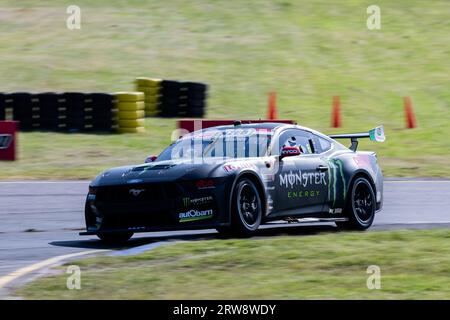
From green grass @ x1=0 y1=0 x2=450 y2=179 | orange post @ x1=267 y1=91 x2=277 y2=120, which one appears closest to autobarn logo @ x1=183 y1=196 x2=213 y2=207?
green grass @ x1=0 y1=0 x2=450 y2=179

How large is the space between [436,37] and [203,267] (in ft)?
87.7

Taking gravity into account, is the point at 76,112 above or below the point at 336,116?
above

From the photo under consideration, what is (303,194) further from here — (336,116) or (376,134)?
(336,116)

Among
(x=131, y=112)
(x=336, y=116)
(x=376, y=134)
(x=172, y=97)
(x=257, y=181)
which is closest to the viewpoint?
(x=257, y=181)

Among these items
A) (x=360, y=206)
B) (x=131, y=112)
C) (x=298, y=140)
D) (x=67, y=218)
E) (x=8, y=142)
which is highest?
(x=131, y=112)

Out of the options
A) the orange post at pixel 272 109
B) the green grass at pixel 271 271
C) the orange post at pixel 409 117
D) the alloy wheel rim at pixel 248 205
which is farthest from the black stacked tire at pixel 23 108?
the green grass at pixel 271 271

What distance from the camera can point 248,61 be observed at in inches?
1215

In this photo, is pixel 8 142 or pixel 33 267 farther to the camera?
pixel 8 142

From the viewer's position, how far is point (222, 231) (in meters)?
11.7

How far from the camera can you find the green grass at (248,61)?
2317 centimetres

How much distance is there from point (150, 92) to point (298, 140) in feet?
40.4

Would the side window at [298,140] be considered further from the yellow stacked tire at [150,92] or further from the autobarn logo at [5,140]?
the yellow stacked tire at [150,92]

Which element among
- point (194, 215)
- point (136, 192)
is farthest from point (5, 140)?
point (194, 215)

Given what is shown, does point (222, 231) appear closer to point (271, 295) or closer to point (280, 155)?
point (280, 155)
